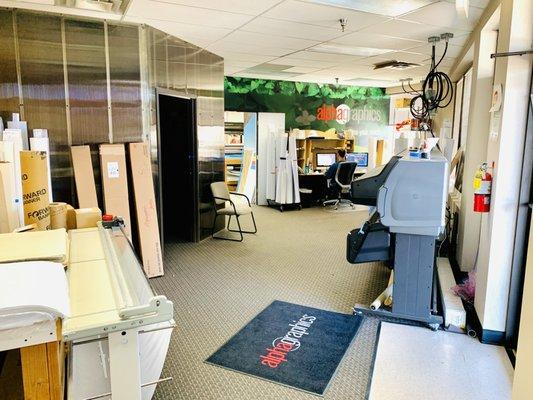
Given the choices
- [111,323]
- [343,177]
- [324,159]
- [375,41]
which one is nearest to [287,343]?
[111,323]

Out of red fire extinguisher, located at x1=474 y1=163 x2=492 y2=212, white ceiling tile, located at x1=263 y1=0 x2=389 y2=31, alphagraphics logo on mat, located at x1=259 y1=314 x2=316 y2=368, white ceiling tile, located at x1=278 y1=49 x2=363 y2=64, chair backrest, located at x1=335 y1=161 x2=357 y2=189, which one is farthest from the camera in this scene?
chair backrest, located at x1=335 y1=161 x2=357 y2=189

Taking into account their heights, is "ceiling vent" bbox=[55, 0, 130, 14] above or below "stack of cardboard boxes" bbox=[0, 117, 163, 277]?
above

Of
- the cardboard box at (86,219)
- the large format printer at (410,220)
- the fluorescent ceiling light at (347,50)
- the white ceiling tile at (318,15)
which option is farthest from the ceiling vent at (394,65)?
the cardboard box at (86,219)

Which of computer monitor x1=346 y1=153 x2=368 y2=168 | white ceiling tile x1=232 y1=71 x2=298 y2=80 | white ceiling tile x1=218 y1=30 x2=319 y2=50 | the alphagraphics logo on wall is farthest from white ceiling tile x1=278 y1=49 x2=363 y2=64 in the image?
computer monitor x1=346 y1=153 x2=368 y2=168

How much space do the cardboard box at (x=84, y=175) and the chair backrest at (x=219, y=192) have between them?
1942 millimetres

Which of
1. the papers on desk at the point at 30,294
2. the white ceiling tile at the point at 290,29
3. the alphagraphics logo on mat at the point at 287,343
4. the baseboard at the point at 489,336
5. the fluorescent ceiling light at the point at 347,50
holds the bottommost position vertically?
the alphagraphics logo on mat at the point at 287,343

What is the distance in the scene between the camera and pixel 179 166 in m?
5.56

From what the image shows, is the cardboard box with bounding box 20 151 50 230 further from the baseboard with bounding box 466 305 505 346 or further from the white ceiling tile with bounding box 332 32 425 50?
the white ceiling tile with bounding box 332 32 425 50

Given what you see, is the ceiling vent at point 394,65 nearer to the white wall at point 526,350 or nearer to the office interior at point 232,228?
the office interior at point 232,228

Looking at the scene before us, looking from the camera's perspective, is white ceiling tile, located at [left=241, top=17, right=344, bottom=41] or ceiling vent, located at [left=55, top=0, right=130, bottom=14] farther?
white ceiling tile, located at [left=241, top=17, right=344, bottom=41]

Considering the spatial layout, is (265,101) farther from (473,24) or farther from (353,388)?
(353,388)

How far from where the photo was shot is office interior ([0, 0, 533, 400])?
5.25ft

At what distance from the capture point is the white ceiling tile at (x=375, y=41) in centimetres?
445

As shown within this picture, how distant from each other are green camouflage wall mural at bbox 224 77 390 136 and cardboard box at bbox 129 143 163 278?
4.21 metres
